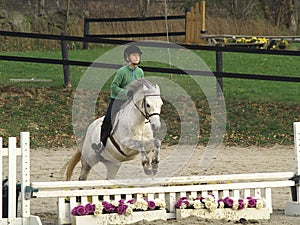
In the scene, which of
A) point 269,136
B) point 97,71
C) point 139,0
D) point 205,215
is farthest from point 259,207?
point 139,0

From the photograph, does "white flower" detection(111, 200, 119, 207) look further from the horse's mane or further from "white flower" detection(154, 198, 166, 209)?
the horse's mane

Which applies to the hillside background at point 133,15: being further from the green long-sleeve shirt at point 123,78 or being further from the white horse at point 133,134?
the green long-sleeve shirt at point 123,78

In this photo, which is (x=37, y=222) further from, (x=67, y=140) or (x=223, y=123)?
(x=223, y=123)

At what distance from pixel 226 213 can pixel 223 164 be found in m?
4.71

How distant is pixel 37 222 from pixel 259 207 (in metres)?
2.41

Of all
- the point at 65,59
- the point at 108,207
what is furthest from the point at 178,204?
the point at 65,59

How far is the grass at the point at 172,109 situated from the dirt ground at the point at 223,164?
2.02 feet

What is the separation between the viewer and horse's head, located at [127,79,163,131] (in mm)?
8861

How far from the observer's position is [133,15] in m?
32.4

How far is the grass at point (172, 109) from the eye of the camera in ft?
51.7

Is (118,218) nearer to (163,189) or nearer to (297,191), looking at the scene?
(163,189)

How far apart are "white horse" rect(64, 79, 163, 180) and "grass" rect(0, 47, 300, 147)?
17.1 ft

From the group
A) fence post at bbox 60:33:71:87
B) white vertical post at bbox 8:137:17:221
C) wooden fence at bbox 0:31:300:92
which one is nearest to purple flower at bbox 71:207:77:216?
white vertical post at bbox 8:137:17:221

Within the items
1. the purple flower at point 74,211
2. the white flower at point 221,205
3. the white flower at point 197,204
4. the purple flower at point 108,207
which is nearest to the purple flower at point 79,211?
the purple flower at point 74,211
